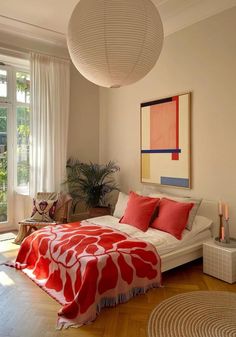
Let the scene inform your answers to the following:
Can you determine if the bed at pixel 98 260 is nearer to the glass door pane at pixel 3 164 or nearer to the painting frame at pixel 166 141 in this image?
the painting frame at pixel 166 141

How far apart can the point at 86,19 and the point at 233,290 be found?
263 centimetres

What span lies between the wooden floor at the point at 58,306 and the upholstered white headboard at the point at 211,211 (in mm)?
579

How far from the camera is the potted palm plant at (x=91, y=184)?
14.2 ft

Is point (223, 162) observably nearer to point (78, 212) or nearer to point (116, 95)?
point (116, 95)

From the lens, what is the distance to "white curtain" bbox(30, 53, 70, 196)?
422 centimetres

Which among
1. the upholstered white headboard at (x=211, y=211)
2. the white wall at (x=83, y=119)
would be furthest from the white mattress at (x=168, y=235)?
the white wall at (x=83, y=119)

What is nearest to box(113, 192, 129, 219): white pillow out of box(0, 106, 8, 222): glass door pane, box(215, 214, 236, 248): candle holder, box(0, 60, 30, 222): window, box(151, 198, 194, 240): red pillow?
box(151, 198, 194, 240): red pillow

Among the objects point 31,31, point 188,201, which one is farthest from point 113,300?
point 31,31

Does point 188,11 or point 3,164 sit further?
point 3,164

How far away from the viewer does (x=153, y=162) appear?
13.3 feet

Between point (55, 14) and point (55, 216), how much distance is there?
8.88 feet

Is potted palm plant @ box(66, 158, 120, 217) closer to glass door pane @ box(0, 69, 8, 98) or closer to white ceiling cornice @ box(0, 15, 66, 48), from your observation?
glass door pane @ box(0, 69, 8, 98)

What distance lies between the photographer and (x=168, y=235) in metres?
2.98

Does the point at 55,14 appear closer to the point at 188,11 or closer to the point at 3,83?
the point at 3,83
